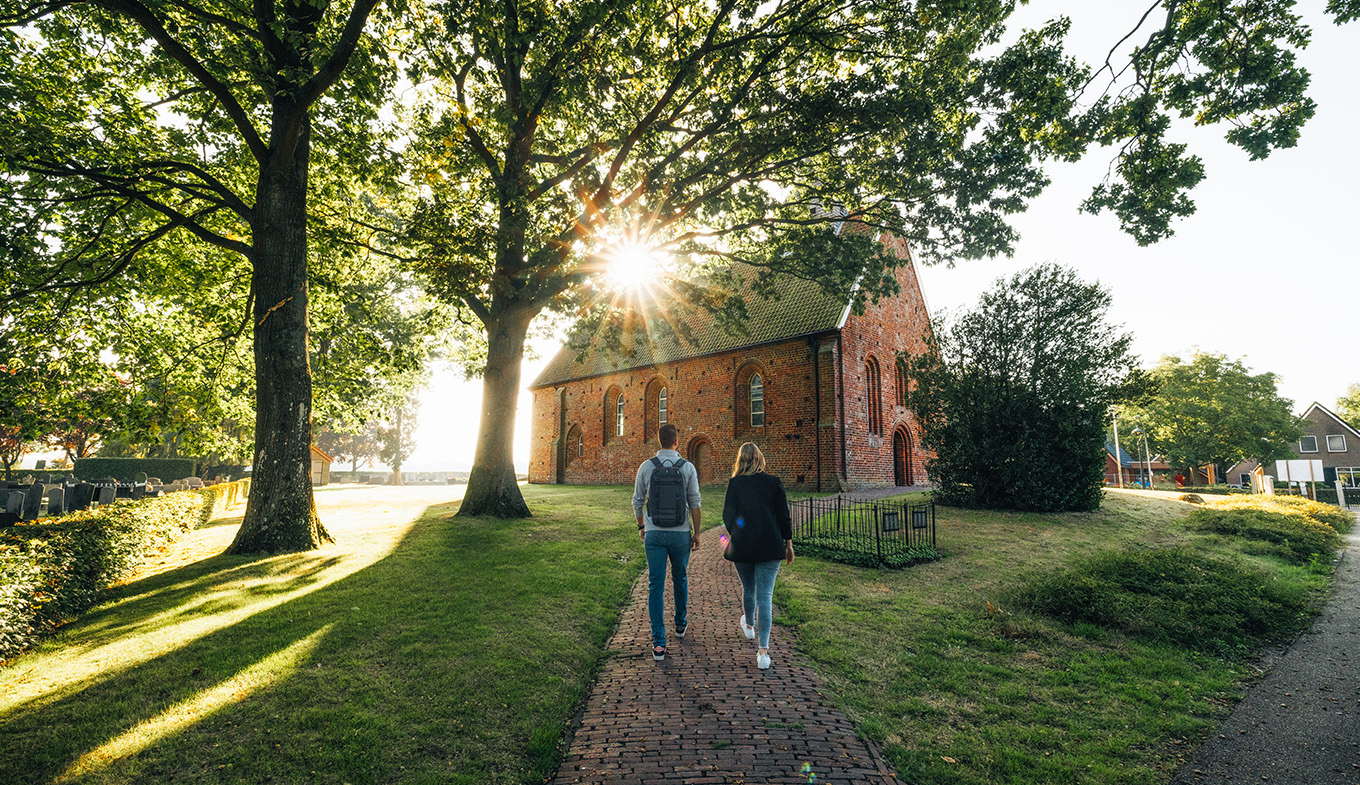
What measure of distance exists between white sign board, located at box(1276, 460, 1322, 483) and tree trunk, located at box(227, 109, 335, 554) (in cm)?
3459

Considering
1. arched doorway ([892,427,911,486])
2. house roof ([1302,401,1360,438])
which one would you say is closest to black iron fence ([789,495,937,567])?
arched doorway ([892,427,911,486])

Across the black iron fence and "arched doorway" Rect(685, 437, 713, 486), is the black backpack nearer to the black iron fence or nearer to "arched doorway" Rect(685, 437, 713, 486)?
the black iron fence

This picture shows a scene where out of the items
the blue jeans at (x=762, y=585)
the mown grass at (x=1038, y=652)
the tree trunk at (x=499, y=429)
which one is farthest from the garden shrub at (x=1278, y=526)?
the tree trunk at (x=499, y=429)

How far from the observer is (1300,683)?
5090 mm

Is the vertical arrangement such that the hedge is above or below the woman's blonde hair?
below

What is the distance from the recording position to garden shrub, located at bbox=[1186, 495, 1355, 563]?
1152cm

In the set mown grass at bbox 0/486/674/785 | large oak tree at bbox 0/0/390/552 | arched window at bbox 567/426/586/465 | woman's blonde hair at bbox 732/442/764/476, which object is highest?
large oak tree at bbox 0/0/390/552

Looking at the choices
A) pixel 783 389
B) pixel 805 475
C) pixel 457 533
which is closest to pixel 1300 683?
pixel 457 533

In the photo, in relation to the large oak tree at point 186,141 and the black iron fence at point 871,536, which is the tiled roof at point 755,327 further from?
the large oak tree at point 186,141

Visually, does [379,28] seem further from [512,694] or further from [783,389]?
[783,389]

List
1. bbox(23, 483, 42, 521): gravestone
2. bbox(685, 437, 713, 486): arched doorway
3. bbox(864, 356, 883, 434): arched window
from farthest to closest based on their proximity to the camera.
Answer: bbox(685, 437, 713, 486): arched doorway < bbox(864, 356, 883, 434): arched window < bbox(23, 483, 42, 521): gravestone

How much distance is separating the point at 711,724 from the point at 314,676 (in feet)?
10.9

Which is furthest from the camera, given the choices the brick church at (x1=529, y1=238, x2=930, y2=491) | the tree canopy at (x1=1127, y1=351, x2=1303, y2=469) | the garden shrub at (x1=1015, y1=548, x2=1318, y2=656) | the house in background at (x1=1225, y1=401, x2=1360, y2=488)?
the house in background at (x1=1225, y1=401, x2=1360, y2=488)

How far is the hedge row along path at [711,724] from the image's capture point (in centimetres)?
339
